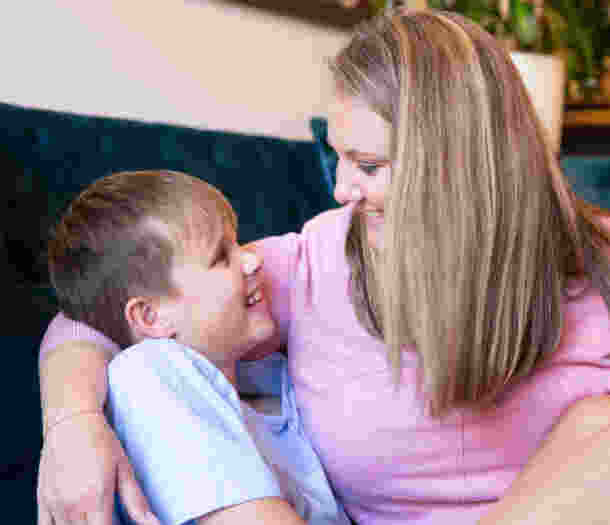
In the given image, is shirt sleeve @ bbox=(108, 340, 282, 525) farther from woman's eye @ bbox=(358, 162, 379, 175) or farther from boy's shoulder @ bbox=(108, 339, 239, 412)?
woman's eye @ bbox=(358, 162, 379, 175)

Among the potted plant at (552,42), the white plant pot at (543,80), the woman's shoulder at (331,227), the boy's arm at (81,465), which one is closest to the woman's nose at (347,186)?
the woman's shoulder at (331,227)

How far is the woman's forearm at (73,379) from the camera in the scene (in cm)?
73

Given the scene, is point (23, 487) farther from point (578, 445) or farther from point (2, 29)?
point (2, 29)

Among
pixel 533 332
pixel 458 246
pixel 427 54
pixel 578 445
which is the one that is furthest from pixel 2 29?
pixel 578 445

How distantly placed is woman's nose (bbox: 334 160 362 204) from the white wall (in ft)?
0.46

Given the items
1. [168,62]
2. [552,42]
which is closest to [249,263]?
[168,62]

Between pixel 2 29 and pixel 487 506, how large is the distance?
110 centimetres

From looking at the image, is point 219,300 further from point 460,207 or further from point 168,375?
point 460,207

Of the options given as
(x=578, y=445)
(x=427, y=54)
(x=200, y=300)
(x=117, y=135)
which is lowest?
(x=578, y=445)

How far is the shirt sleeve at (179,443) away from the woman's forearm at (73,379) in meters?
0.03

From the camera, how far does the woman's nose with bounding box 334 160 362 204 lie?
2.94ft

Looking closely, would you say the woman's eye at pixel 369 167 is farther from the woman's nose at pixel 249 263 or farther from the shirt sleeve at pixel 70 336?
the shirt sleeve at pixel 70 336

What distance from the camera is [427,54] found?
0.86 meters

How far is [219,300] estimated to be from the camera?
924 mm
